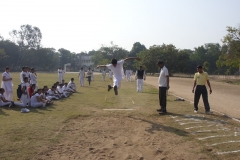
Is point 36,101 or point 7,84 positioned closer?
point 36,101

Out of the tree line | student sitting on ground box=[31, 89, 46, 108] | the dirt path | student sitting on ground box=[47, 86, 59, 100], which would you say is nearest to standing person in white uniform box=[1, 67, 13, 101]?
student sitting on ground box=[47, 86, 59, 100]

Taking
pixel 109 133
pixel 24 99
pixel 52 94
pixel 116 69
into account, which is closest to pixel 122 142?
pixel 109 133

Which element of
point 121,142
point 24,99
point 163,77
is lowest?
point 121,142

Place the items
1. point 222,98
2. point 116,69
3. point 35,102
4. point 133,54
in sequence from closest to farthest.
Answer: point 116,69, point 35,102, point 222,98, point 133,54

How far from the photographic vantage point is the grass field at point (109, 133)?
18.3 ft

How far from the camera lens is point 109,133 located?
7195 millimetres

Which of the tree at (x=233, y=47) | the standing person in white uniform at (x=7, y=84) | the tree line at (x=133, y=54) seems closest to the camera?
the standing person in white uniform at (x=7, y=84)

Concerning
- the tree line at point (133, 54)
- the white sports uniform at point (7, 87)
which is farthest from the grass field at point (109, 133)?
the tree line at point (133, 54)

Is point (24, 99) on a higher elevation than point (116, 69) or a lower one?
lower

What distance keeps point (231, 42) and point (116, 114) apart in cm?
3626

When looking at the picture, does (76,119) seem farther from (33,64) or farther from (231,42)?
(33,64)

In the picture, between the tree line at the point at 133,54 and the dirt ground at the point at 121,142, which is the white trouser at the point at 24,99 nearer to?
the dirt ground at the point at 121,142

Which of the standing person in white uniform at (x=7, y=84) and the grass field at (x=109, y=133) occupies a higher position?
the standing person in white uniform at (x=7, y=84)

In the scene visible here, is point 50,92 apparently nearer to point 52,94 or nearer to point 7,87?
point 52,94
